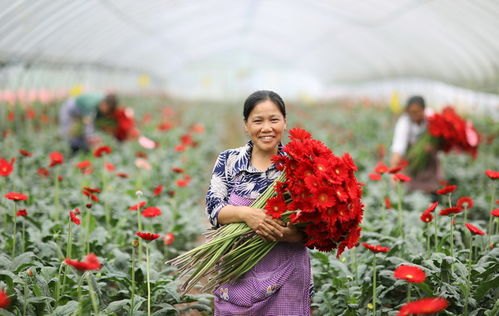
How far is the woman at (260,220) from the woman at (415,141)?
10.4ft

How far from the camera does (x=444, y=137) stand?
18.5 feet

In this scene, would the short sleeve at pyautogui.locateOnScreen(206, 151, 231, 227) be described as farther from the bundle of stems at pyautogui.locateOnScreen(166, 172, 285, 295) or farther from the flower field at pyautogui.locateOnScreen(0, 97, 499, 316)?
the flower field at pyautogui.locateOnScreen(0, 97, 499, 316)

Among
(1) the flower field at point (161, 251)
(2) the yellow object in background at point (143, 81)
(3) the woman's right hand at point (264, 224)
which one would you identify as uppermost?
(2) the yellow object in background at point (143, 81)

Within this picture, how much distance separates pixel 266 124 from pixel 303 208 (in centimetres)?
44

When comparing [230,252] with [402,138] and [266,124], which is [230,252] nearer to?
[266,124]

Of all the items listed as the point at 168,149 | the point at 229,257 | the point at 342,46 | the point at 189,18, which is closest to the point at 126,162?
the point at 168,149

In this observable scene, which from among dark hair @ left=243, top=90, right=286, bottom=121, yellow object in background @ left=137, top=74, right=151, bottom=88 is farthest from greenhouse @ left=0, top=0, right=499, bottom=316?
yellow object in background @ left=137, top=74, right=151, bottom=88

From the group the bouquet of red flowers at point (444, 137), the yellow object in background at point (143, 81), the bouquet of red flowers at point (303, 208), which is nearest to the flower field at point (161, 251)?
the bouquet of red flowers at point (303, 208)

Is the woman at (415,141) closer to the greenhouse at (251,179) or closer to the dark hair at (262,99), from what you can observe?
the greenhouse at (251,179)

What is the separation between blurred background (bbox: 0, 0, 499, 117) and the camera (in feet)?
35.4

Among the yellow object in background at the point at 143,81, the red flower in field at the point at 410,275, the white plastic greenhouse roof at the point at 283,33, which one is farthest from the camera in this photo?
the yellow object in background at the point at 143,81

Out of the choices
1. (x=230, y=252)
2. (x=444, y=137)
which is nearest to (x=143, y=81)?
(x=444, y=137)

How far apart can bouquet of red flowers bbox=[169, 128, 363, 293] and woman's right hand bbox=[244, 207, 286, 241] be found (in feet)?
0.13

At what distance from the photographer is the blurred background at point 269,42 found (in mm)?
10797
